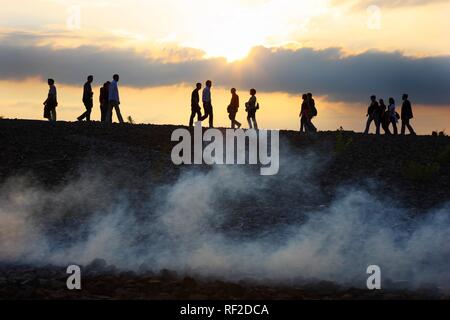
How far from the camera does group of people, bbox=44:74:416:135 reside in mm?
30938

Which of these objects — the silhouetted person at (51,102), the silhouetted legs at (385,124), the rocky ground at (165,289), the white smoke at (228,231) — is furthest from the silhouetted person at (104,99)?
the rocky ground at (165,289)

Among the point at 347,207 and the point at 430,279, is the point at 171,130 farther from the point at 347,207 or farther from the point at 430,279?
the point at 430,279

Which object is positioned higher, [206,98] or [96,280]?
[206,98]

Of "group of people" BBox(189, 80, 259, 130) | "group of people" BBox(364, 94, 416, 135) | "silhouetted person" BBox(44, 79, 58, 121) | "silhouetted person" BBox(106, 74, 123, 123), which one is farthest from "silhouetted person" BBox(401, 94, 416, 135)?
"silhouetted person" BBox(44, 79, 58, 121)

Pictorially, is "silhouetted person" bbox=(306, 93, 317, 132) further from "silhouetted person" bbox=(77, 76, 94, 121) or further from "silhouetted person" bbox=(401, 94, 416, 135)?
"silhouetted person" bbox=(77, 76, 94, 121)

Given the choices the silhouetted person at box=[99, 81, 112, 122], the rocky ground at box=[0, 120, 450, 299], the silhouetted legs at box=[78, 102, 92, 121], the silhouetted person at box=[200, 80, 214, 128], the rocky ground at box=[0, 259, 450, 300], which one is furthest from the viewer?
the silhouetted person at box=[99, 81, 112, 122]

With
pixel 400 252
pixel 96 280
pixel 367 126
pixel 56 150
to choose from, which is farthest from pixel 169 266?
pixel 367 126

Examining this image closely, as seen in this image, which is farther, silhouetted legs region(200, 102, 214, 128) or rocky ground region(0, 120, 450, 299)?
silhouetted legs region(200, 102, 214, 128)

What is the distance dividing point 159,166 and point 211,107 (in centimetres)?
527

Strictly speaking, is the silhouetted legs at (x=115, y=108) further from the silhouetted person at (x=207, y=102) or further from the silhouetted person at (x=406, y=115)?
the silhouetted person at (x=406, y=115)

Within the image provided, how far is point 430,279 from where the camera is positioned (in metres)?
19.4

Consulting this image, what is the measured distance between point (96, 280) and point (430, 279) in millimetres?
7019

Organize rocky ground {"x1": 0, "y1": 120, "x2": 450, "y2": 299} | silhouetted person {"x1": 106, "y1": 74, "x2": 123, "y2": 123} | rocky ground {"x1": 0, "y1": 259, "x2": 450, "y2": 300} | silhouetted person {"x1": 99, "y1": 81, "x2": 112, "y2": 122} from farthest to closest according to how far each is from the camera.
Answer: silhouetted person {"x1": 99, "y1": 81, "x2": 112, "y2": 122} → silhouetted person {"x1": 106, "y1": 74, "x2": 123, "y2": 123} → rocky ground {"x1": 0, "y1": 120, "x2": 450, "y2": 299} → rocky ground {"x1": 0, "y1": 259, "x2": 450, "y2": 300}

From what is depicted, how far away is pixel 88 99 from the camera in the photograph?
3145 cm
